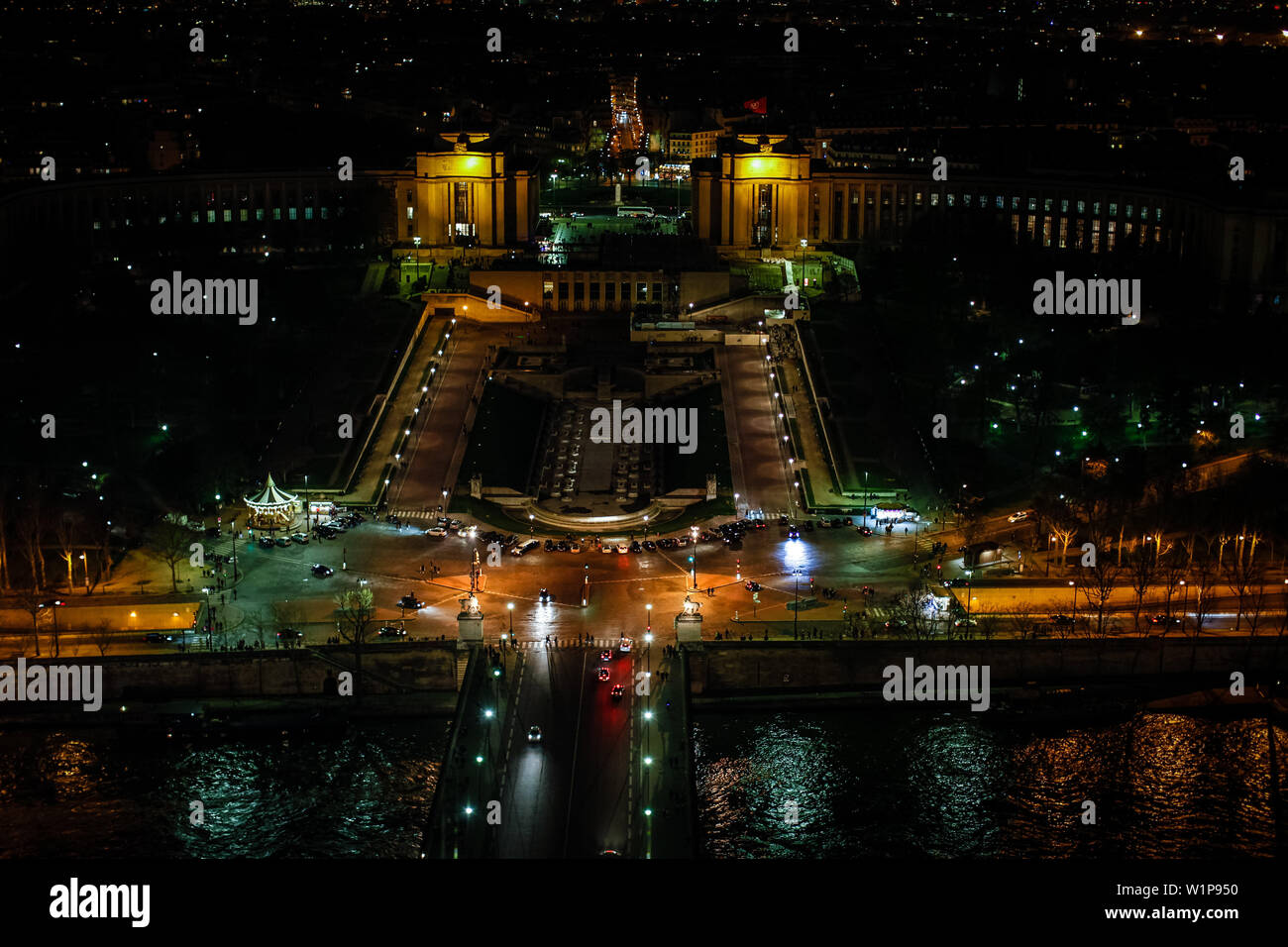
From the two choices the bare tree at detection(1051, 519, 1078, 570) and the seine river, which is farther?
the bare tree at detection(1051, 519, 1078, 570)

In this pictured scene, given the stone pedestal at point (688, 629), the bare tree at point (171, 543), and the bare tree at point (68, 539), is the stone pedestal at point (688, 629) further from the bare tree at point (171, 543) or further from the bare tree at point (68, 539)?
the bare tree at point (68, 539)

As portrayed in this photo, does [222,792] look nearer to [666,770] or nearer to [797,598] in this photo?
[666,770]

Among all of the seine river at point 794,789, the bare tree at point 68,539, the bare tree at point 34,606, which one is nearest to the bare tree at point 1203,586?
the seine river at point 794,789

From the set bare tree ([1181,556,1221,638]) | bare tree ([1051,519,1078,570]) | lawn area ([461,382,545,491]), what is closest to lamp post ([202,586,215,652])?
lawn area ([461,382,545,491])

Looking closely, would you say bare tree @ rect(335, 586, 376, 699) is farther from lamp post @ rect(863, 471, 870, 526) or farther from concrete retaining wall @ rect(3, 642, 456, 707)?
lamp post @ rect(863, 471, 870, 526)

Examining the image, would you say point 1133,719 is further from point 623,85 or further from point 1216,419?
point 623,85

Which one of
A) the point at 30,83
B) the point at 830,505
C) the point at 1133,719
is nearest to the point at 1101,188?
the point at 830,505
